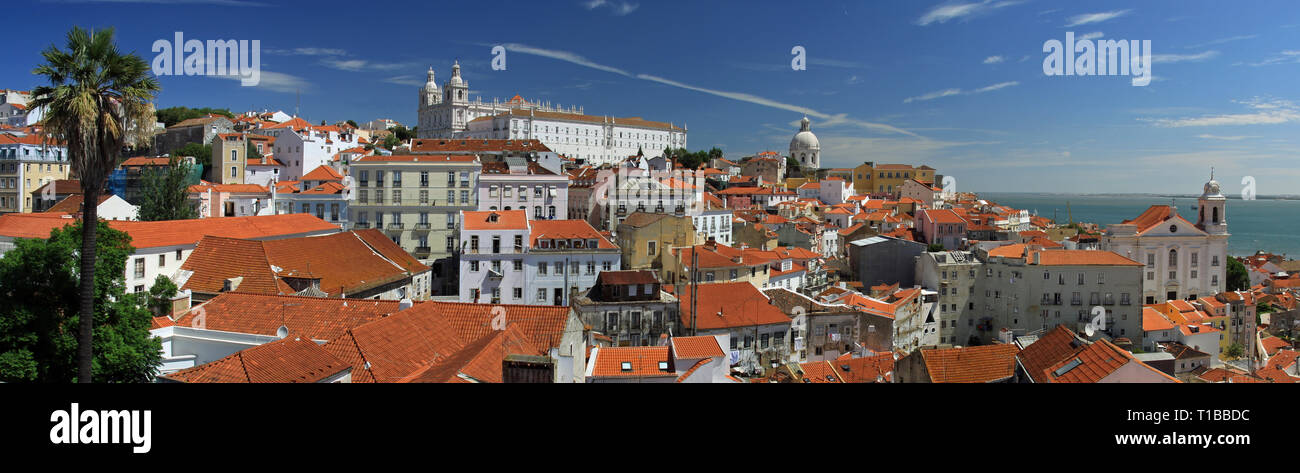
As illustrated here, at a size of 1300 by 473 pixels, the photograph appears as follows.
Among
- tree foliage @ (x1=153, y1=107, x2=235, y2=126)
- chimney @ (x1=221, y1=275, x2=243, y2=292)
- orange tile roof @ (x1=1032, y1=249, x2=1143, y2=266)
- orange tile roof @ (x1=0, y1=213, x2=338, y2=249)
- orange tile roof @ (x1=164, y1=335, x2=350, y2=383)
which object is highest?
tree foliage @ (x1=153, y1=107, x2=235, y2=126)

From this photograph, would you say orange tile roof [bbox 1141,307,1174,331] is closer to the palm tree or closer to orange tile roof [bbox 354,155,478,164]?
orange tile roof [bbox 354,155,478,164]

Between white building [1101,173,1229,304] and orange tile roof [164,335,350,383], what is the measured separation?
118 feet

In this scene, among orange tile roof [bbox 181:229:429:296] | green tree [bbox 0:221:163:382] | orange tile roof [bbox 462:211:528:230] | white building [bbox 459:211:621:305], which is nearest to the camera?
green tree [bbox 0:221:163:382]

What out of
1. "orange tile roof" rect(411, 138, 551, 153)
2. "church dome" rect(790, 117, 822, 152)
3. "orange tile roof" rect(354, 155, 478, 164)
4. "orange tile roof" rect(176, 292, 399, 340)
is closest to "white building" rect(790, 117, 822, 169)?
"church dome" rect(790, 117, 822, 152)

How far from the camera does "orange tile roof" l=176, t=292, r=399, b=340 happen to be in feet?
35.7

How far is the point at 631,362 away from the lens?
12609mm

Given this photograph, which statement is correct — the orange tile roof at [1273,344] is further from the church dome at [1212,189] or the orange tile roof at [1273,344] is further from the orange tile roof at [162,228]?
the orange tile roof at [162,228]

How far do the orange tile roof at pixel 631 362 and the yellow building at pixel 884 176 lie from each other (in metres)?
65.2

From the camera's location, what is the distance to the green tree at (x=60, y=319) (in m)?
8.20

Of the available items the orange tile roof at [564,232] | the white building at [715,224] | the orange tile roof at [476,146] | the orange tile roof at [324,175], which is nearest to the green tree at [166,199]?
the orange tile roof at [324,175]
